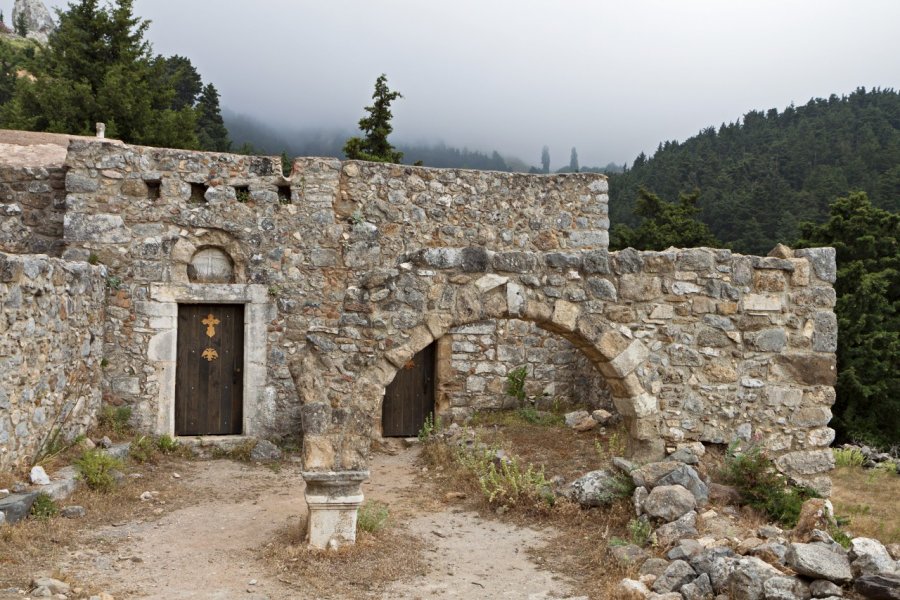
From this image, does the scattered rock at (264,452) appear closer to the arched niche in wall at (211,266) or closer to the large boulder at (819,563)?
the arched niche in wall at (211,266)

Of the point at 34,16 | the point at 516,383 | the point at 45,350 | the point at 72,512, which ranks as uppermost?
the point at 34,16

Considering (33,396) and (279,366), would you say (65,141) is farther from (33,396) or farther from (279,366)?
(33,396)

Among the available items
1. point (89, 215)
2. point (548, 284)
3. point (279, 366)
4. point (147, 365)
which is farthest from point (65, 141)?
point (548, 284)

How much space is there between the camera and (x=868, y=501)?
26.6 ft

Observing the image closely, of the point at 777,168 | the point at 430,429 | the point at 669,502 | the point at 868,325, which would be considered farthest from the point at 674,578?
the point at 777,168

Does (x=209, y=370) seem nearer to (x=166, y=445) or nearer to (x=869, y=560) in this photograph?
(x=166, y=445)

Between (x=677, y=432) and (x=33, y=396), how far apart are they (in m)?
5.91

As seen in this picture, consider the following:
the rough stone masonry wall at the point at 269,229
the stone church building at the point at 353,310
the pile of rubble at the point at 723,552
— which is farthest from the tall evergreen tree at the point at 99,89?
the pile of rubble at the point at 723,552

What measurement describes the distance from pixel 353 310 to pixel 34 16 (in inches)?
2674

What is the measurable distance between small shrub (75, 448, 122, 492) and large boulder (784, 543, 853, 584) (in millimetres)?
5955

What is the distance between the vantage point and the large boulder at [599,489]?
640 cm

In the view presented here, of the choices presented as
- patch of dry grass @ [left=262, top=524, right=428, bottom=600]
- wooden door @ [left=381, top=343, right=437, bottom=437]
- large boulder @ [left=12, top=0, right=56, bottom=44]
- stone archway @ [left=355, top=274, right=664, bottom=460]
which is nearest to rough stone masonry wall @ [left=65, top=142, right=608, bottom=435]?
wooden door @ [left=381, top=343, right=437, bottom=437]

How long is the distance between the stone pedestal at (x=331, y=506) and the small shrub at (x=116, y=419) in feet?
14.7

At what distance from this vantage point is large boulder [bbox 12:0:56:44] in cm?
6006
